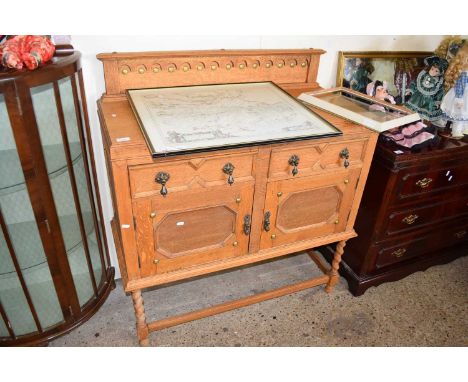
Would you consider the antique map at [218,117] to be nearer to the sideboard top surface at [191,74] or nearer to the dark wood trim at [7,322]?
the sideboard top surface at [191,74]

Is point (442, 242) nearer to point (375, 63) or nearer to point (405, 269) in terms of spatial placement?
point (405, 269)

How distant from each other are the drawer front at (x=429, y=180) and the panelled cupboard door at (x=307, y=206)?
35 centimetres

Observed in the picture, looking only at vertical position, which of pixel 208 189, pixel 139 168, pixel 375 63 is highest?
pixel 375 63

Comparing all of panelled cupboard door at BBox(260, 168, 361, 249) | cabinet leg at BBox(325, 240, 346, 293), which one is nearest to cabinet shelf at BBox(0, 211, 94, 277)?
panelled cupboard door at BBox(260, 168, 361, 249)

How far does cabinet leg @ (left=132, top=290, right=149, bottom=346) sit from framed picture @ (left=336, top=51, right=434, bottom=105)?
1.74 metres

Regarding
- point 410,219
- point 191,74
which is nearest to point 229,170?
point 191,74

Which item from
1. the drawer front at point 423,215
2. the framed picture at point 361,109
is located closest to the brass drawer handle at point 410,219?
the drawer front at point 423,215

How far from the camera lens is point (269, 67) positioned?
6.81ft

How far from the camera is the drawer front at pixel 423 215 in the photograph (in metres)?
2.23

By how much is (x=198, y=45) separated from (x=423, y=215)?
169 cm

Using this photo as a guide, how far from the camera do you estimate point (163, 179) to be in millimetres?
1458

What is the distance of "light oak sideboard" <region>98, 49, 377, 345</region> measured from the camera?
1492 mm

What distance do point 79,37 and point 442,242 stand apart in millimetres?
2580
